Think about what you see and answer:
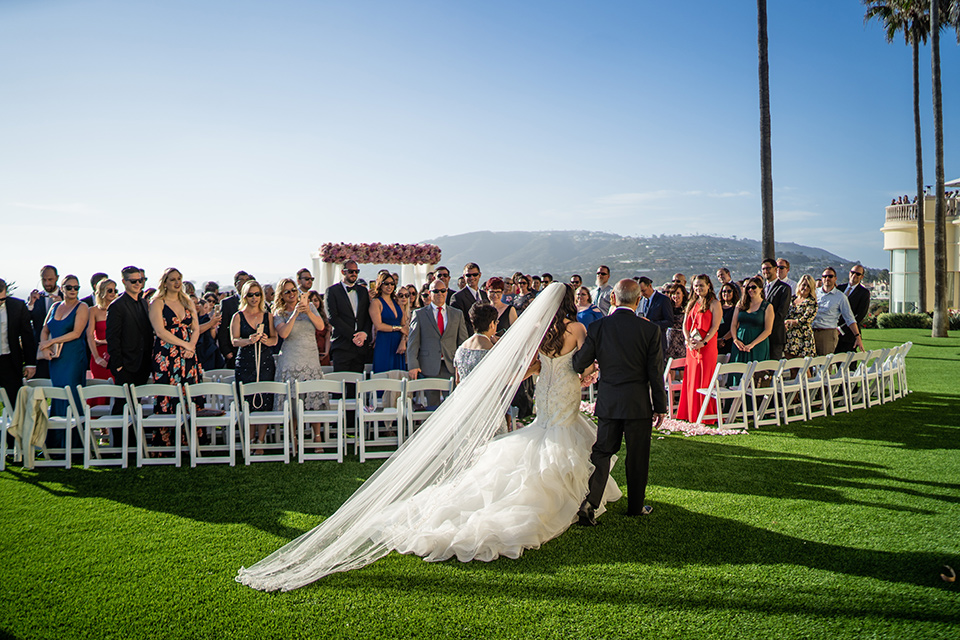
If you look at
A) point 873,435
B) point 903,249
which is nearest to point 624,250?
point 903,249

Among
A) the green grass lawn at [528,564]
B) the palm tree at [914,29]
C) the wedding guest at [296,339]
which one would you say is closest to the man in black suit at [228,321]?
the wedding guest at [296,339]

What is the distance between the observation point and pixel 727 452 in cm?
752

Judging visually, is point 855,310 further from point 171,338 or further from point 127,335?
point 127,335

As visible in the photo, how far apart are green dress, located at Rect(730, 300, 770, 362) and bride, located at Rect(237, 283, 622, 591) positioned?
16.9ft

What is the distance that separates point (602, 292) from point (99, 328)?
28.3 ft

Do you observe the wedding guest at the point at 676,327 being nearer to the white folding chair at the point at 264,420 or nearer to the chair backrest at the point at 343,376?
the chair backrest at the point at 343,376

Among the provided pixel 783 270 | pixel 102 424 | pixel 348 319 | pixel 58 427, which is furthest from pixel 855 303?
pixel 58 427

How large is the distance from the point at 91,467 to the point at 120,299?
1.88 meters

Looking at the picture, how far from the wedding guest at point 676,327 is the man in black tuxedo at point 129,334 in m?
7.30

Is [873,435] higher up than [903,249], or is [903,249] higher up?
[903,249]

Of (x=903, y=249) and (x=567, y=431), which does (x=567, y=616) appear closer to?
(x=567, y=431)

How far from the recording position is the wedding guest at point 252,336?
777cm

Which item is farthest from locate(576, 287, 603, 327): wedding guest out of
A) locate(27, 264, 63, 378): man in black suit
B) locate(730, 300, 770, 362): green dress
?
locate(27, 264, 63, 378): man in black suit

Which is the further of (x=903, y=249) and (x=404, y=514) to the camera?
(x=903, y=249)
